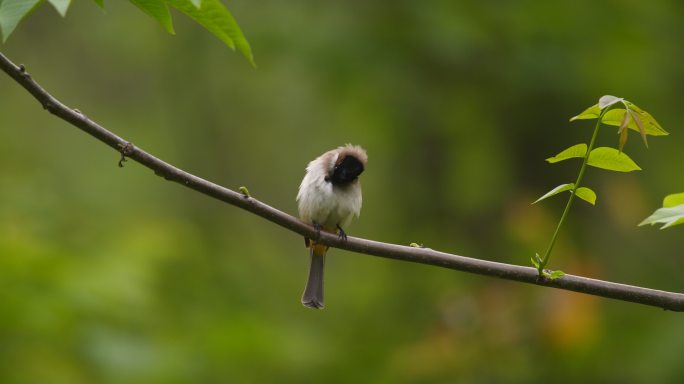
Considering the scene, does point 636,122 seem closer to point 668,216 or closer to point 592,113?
point 592,113

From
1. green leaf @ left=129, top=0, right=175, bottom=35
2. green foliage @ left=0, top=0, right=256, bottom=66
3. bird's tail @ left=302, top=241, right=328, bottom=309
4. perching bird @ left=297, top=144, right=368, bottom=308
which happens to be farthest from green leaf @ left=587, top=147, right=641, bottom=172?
bird's tail @ left=302, top=241, right=328, bottom=309

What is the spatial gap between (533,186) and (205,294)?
12.7ft

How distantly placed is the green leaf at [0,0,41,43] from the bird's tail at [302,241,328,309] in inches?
162

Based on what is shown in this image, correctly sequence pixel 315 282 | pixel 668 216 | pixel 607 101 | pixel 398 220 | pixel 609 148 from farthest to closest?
pixel 398 220 → pixel 315 282 → pixel 609 148 → pixel 668 216 → pixel 607 101

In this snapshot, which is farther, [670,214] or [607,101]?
[670,214]

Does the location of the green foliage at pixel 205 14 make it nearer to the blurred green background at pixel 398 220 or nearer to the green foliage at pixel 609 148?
the green foliage at pixel 609 148

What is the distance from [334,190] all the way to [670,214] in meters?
3.30

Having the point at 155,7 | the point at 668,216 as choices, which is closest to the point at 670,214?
the point at 668,216

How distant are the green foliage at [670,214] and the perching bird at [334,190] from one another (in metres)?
3.04

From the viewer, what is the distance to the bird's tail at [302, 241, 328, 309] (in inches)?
244

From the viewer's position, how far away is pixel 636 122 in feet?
8.59

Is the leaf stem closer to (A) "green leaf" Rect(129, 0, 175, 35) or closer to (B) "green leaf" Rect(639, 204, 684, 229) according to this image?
(B) "green leaf" Rect(639, 204, 684, 229)

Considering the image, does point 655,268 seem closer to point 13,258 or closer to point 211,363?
point 211,363

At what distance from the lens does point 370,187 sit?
1115 centimetres
